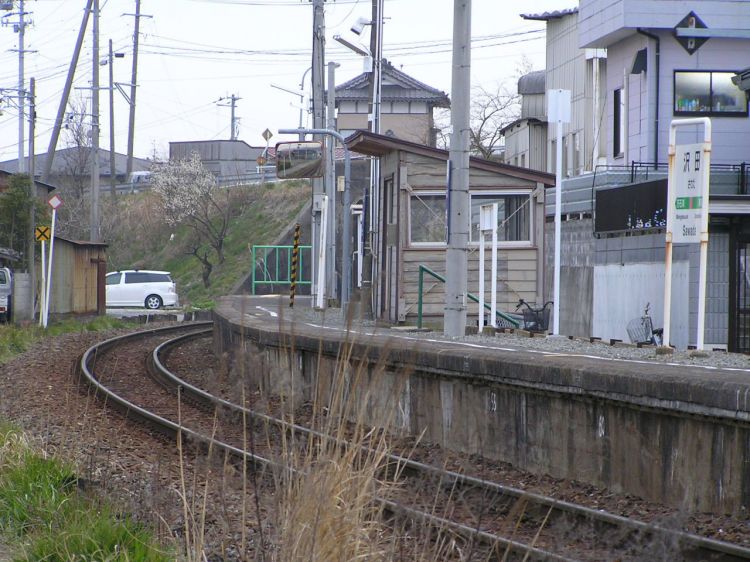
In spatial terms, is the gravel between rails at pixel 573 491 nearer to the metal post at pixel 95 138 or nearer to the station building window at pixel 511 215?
the station building window at pixel 511 215

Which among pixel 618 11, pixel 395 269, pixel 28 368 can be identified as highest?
pixel 618 11

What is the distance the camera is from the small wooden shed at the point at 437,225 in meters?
17.2

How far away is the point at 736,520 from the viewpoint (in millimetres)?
5926

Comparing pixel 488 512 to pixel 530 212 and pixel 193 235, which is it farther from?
pixel 193 235

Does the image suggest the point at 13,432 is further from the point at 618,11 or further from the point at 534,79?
the point at 534,79

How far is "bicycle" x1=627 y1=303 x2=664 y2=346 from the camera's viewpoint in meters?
15.4

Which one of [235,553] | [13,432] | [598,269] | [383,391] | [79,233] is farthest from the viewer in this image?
[79,233]

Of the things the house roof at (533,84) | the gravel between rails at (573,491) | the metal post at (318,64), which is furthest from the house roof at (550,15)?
the gravel between rails at (573,491)

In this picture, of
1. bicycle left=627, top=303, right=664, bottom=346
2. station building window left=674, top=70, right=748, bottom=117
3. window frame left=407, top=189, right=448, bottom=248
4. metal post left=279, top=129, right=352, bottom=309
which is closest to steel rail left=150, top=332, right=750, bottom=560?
bicycle left=627, top=303, right=664, bottom=346

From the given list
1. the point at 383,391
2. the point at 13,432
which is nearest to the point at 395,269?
the point at 383,391

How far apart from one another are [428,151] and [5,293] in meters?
15.0

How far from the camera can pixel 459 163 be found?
496 inches

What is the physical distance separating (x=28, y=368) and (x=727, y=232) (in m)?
11.5

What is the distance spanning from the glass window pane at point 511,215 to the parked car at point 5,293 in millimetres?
14855
